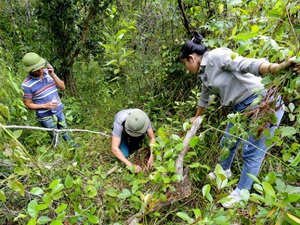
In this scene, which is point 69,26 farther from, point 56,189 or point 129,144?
point 56,189

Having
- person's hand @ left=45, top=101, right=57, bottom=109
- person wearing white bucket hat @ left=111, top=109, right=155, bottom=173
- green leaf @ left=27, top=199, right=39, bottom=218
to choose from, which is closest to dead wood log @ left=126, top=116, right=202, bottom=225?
person wearing white bucket hat @ left=111, top=109, right=155, bottom=173

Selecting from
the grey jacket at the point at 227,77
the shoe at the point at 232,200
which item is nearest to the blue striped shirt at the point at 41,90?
the grey jacket at the point at 227,77

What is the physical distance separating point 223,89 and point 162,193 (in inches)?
33.8

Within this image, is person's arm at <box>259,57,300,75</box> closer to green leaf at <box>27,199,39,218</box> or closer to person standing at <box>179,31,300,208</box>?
person standing at <box>179,31,300,208</box>

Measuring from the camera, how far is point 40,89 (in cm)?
257

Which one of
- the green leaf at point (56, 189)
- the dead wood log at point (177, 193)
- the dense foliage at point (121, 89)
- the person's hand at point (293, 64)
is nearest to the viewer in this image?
the person's hand at point (293, 64)

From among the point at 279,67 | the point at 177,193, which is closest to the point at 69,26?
the point at 177,193

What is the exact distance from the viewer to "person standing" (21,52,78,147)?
2469mm

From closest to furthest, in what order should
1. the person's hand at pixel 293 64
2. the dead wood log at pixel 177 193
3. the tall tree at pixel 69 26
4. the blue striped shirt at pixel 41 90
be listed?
1. the person's hand at pixel 293 64
2. the dead wood log at pixel 177 193
3. the blue striped shirt at pixel 41 90
4. the tall tree at pixel 69 26

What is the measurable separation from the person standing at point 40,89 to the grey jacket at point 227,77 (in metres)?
1.37

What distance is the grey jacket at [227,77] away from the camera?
1.75 m

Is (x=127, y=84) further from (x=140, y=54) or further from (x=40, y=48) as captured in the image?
(x=40, y=48)

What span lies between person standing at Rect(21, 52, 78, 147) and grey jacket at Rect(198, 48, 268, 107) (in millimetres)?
1370

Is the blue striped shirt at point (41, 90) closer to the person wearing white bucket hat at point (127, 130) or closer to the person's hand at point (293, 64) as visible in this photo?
the person wearing white bucket hat at point (127, 130)
